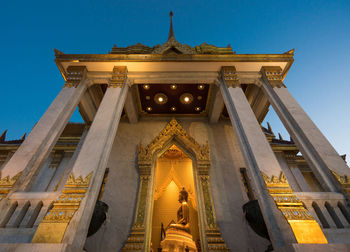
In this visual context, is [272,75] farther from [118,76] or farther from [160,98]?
[118,76]

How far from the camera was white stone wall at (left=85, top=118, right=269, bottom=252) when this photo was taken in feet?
19.3

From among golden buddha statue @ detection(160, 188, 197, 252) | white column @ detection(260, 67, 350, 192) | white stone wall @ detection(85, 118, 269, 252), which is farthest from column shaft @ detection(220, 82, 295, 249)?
golden buddha statue @ detection(160, 188, 197, 252)

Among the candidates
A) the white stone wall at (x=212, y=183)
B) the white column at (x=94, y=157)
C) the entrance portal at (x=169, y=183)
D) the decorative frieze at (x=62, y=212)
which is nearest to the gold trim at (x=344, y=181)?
the white stone wall at (x=212, y=183)

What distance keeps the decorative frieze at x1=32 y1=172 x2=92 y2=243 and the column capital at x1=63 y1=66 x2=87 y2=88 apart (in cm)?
369

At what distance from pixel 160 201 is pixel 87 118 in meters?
6.08

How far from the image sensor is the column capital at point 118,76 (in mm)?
6297

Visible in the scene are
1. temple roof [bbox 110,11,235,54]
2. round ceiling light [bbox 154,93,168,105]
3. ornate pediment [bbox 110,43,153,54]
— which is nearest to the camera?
temple roof [bbox 110,11,235,54]

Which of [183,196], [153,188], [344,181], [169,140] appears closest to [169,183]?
[183,196]

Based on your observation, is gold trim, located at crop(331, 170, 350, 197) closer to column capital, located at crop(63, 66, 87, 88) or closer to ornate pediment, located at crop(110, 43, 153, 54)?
column capital, located at crop(63, 66, 87, 88)

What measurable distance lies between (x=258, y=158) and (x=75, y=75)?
6.60 m

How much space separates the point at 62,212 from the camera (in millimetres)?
3375

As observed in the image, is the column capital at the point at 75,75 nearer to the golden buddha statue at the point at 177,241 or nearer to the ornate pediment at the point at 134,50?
the ornate pediment at the point at 134,50

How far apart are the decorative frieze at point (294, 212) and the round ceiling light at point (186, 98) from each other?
5.38 meters

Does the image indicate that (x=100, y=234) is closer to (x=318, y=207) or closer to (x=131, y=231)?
(x=131, y=231)
